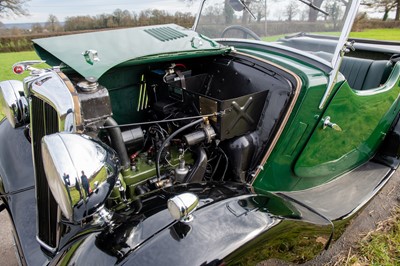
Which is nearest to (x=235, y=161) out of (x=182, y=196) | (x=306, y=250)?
(x=306, y=250)

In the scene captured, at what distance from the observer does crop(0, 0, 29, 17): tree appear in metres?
19.1

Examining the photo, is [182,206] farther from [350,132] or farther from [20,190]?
[350,132]

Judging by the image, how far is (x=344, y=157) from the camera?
2754mm

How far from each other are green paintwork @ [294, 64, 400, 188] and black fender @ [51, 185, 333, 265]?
0.81 metres

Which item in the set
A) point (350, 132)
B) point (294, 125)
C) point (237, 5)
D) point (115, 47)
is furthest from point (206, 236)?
point (237, 5)

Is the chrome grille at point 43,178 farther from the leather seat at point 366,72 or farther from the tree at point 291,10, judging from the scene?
the leather seat at point 366,72

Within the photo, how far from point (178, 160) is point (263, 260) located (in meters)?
0.86

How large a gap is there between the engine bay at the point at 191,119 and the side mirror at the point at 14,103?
600mm

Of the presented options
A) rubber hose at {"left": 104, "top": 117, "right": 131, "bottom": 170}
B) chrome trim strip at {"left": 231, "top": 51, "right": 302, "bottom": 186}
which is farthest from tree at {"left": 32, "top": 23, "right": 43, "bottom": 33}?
chrome trim strip at {"left": 231, "top": 51, "right": 302, "bottom": 186}

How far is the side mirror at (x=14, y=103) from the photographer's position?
216 cm

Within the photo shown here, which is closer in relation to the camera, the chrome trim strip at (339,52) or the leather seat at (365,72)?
the chrome trim strip at (339,52)

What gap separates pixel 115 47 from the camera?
1993 mm

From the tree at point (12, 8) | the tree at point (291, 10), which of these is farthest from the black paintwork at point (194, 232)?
the tree at point (12, 8)

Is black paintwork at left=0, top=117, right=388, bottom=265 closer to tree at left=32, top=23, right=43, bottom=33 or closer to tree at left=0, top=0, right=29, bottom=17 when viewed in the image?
tree at left=32, top=23, right=43, bottom=33
